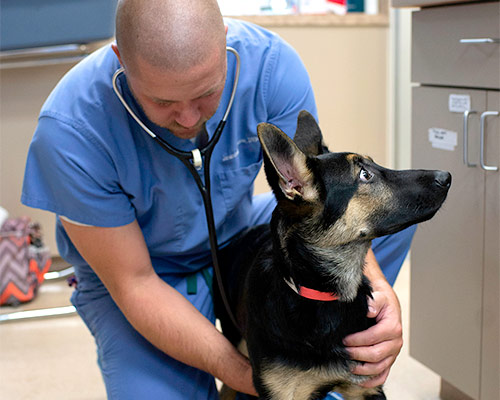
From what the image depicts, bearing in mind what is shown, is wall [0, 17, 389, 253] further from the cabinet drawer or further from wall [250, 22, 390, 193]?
the cabinet drawer

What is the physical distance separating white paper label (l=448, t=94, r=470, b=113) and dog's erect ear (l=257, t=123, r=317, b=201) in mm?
549

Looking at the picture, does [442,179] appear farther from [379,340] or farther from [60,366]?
[60,366]

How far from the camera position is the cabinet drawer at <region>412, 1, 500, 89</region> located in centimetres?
137

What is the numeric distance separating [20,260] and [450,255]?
1.82m

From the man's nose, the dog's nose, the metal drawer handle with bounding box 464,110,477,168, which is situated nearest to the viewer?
the dog's nose

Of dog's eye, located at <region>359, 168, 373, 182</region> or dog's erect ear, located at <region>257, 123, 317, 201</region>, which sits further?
dog's eye, located at <region>359, 168, 373, 182</region>

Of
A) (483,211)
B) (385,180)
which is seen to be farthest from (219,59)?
(483,211)

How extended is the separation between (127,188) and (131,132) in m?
0.13

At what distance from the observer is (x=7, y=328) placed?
2.57 metres

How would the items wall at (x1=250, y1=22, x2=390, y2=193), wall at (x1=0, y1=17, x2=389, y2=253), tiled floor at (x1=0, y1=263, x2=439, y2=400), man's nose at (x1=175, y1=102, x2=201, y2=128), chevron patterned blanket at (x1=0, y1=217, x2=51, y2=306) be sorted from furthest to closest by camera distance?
1. wall at (x1=250, y1=22, x2=390, y2=193)
2. wall at (x1=0, y1=17, x2=389, y2=253)
3. chevron patterned blanket at (x1=0, y1=217, x2=51, y2=306)
4. tiled floor at (x1=0, y1=263, x2=439, y2=400)
5. man's nose at (x1=175, y1=102, x2=201, y2=128)

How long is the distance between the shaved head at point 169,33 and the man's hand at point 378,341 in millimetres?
606

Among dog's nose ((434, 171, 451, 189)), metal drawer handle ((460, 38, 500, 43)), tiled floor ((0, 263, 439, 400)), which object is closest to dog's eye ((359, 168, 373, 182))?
dog's nose ((434, 171, 451, 189))

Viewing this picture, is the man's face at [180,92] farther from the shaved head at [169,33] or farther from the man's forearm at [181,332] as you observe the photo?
the man's forearm at [181,332]

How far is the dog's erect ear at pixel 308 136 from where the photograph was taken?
1.31m
